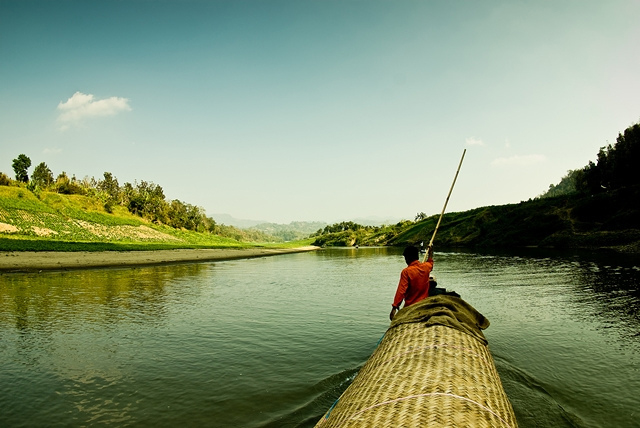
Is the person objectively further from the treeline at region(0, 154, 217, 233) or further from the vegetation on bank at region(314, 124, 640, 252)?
the treeline at region(0, 154, 217, 233)

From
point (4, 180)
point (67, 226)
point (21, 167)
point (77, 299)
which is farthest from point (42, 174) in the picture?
point (77, 299)

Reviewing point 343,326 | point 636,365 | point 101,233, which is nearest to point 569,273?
point 636,365

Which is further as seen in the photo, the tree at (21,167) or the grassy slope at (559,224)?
the tree at (21,167)

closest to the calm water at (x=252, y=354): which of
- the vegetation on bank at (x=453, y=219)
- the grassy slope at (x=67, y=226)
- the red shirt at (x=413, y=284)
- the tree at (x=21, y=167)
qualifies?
the red shirt at (x=413, y=284)

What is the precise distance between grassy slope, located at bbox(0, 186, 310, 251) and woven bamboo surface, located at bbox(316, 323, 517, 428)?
152 feet

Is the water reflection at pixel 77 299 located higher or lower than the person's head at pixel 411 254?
lower

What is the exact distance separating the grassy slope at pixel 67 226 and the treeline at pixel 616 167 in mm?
90881

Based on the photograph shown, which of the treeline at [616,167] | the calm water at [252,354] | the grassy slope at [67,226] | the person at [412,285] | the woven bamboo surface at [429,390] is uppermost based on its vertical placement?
the treeline at [616,167]

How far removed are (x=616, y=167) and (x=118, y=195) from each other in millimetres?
132302

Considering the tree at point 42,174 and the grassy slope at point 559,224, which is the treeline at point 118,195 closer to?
the tree at point 42,174

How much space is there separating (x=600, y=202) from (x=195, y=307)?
7827cm

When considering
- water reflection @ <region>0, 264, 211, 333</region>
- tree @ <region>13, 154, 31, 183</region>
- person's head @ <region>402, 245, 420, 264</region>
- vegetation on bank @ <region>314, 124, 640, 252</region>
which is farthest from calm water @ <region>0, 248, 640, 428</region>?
tree @ <region>13, 154, 31, 183</region>

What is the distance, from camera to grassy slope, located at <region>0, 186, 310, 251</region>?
45.2m

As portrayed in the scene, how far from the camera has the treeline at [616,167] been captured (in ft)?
213
